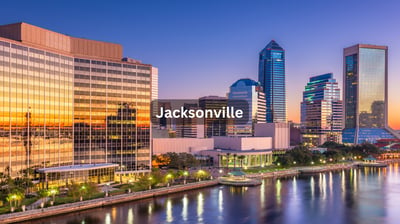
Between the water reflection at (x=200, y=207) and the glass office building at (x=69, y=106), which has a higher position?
the glass office building at (x=69, y=106)

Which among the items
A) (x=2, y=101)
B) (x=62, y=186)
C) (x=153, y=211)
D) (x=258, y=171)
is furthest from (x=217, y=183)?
(x=2, y=101)

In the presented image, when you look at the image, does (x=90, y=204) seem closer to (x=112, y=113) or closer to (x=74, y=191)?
(x=74, y=191)

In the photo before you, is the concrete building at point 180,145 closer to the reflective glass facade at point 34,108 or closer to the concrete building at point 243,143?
the concrete building at point 243,143

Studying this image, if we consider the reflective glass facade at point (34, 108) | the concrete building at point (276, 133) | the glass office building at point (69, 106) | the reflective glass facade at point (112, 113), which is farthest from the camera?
the concrete building at point (276, 133)

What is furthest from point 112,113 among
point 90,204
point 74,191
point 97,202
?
point 90,204

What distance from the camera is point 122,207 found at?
7112 centimetres

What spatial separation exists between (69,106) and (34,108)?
34.1ft

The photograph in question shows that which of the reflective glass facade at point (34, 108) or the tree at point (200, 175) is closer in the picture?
the reflective glass facade at point (34, 108)

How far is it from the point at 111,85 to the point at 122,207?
34.8 meters

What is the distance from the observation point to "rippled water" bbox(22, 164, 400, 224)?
64.1m

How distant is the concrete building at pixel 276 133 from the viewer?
510 feet

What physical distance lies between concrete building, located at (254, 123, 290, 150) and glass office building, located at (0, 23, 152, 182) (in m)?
72.0

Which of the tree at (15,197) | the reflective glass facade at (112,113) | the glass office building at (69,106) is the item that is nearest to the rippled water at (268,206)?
the tree at (15,197)

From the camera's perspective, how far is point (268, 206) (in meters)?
74.8
